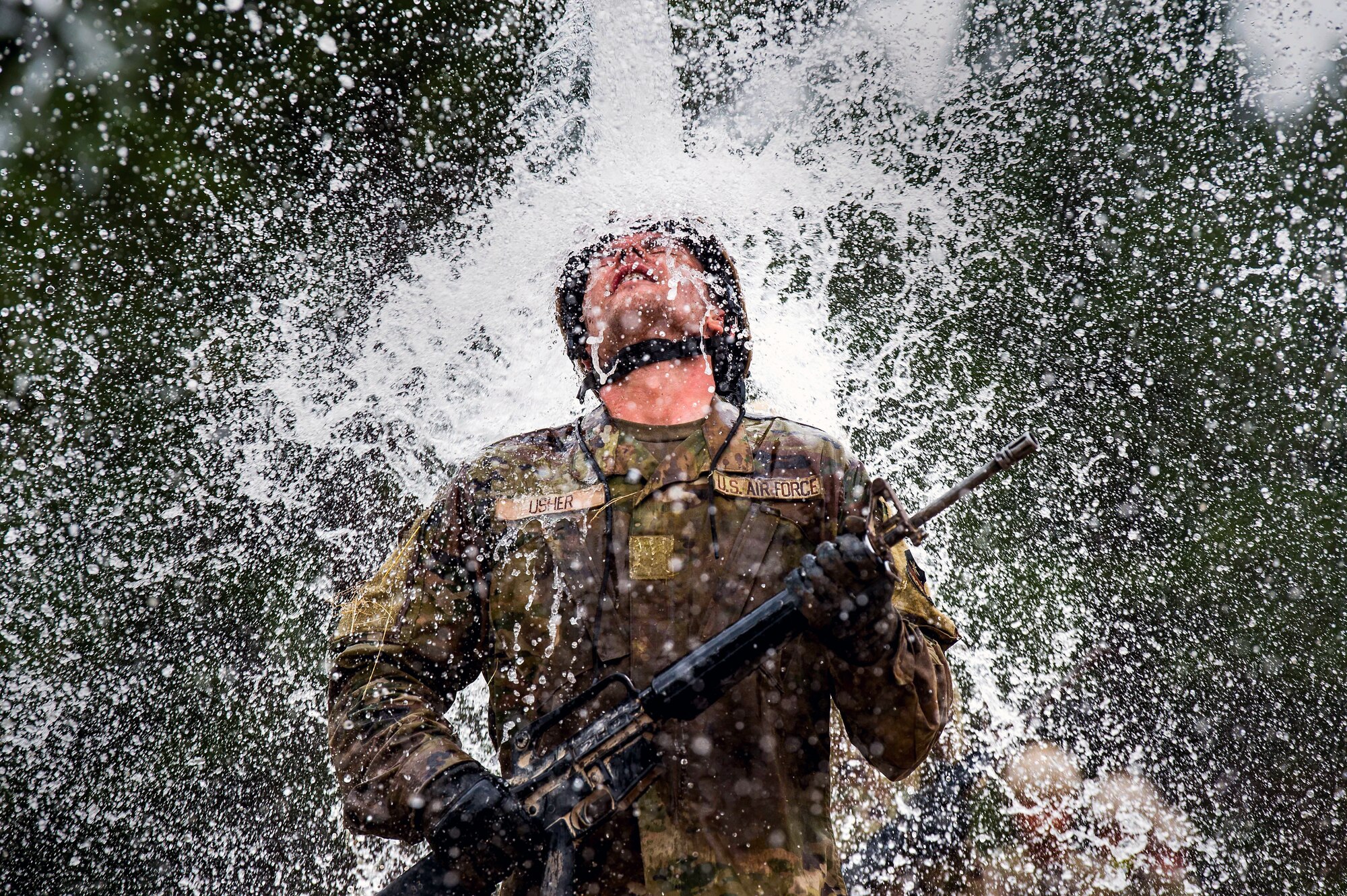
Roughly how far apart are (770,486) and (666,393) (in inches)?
24.5

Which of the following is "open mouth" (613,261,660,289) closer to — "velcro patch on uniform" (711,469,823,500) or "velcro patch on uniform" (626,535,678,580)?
"velcro patch on uniform" (711,469,823,500)

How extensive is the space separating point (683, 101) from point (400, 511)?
14.2 ft

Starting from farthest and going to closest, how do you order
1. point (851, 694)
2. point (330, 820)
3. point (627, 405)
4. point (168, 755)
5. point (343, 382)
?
point (168, 755)
point (330, 820)
point (343, 382)
point (627, 405)
point (851, 694)

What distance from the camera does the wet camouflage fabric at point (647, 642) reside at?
2158mm

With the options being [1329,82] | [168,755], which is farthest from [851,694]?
[1329,82]

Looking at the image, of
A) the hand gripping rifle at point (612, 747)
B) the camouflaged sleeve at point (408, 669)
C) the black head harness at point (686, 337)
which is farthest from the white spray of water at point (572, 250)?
the hand gripping rifle at point (612, 747)

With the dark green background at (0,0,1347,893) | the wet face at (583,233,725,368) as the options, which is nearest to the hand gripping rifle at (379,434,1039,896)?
the wet face at (583,233,725,368)

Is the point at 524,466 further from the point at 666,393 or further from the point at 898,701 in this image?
the point at 898,701

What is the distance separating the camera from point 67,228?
7469 mm

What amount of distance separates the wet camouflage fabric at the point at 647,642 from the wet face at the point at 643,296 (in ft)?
1.30

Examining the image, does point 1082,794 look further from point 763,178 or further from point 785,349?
point 763,178

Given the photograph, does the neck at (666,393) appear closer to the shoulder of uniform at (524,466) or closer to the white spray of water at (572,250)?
the shoulder of uniform at (524,466)

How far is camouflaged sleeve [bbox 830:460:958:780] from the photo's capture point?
216 cm

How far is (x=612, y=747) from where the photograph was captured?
6.94ft
